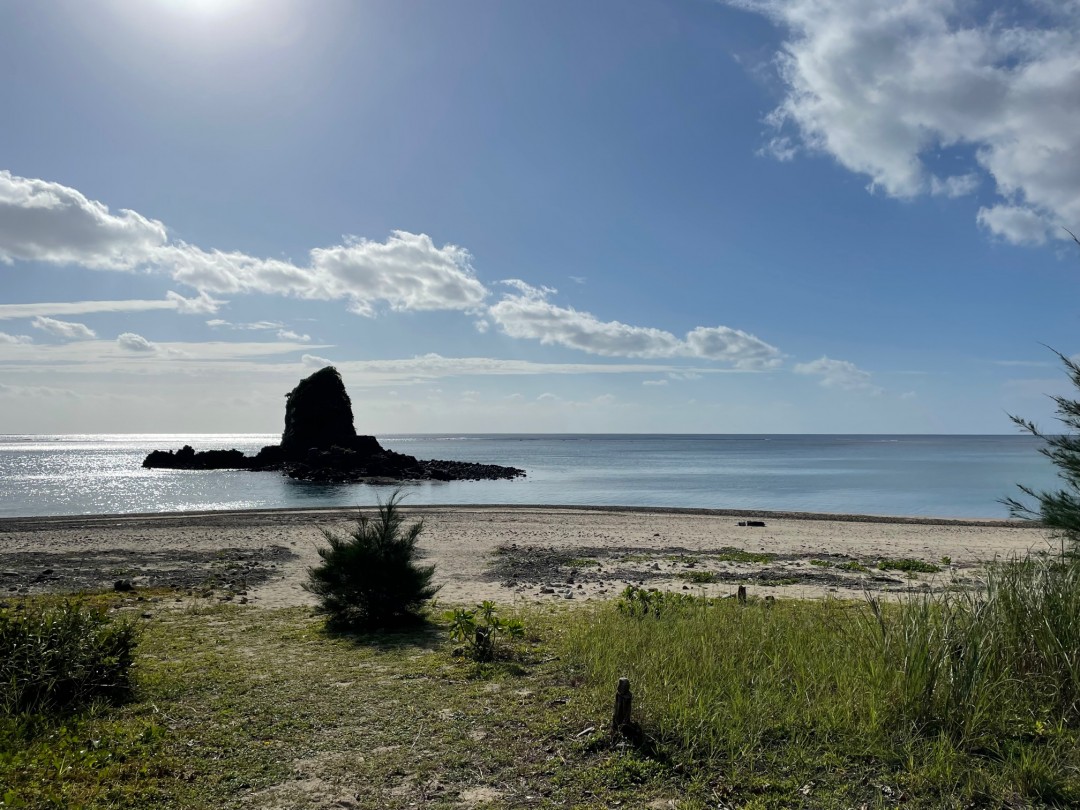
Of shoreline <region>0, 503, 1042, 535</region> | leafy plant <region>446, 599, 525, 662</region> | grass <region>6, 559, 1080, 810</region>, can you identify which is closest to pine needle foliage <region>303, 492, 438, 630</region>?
leafy plant <region>446, 599, 525, 662</region>

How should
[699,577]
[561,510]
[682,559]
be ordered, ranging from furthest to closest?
[561,510], [682,559], [699,577]

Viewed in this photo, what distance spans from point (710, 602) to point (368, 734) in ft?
25.1

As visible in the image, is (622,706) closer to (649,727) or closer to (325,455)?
(649,727)

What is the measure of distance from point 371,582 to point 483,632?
3.31 metres

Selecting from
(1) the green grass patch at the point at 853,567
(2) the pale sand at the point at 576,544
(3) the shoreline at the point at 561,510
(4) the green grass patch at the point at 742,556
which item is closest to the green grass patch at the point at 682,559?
(2) the pale sand at the point at 576,544

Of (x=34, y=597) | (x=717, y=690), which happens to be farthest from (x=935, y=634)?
(x=34, y=597)

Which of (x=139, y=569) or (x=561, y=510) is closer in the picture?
(x=139, y=569)

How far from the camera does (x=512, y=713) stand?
7.15 metres

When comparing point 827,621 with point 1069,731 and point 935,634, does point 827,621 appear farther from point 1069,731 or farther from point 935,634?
point 1069,731

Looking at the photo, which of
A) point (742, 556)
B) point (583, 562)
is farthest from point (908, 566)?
point (583, 562)

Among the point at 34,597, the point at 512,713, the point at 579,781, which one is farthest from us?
the point at 34,597

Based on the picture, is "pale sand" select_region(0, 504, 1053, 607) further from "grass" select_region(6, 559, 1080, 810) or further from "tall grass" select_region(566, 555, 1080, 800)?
"grass" select_region(6, 559, 1080, 810)

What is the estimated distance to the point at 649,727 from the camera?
6445mm

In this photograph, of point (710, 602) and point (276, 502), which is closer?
point (710, 602)
